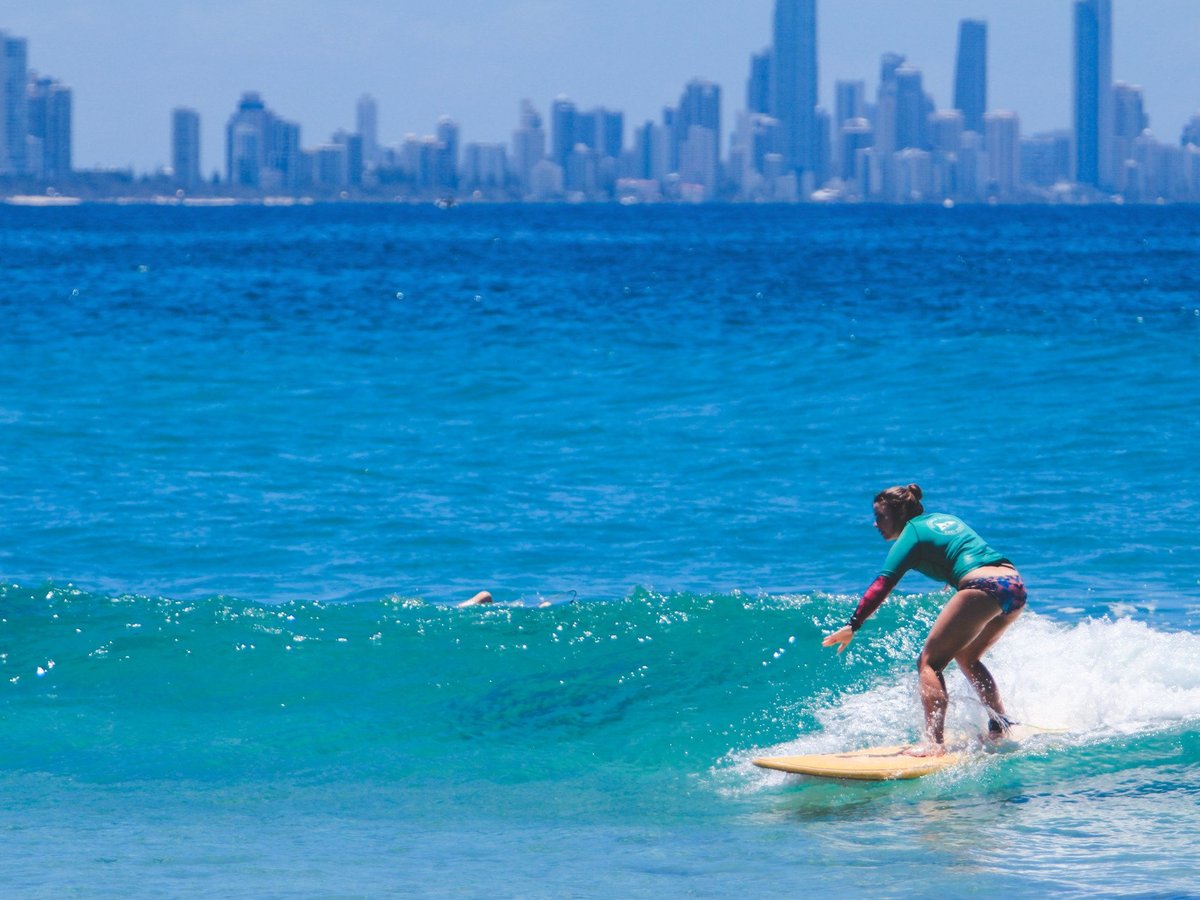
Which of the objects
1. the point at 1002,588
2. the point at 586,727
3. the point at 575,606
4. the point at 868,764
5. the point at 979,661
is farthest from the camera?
the point at 575,606

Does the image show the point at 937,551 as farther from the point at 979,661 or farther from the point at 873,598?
the point at 979,661

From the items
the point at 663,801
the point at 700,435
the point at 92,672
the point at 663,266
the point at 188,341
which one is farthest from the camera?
the point at 663,266

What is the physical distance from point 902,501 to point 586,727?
3054mm

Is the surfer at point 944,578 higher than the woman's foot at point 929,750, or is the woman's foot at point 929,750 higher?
the surfer at point 944,578

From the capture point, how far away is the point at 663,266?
60.0 m

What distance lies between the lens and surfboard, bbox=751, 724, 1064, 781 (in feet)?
30.7

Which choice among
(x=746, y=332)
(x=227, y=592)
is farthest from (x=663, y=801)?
(x=746, y=332)

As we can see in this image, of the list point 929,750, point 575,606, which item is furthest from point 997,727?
point 575,606

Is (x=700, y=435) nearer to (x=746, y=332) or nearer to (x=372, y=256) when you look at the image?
(x=746, y=332)

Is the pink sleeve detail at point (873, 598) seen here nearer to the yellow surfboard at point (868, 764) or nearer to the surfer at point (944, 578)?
the surfer at point (944, 578)

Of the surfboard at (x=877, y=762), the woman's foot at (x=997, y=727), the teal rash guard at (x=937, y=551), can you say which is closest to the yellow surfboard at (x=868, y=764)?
the surfboard at (x=877, y=762)

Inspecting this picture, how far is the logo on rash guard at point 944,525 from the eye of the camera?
9.34 m

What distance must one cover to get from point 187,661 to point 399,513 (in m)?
5.50

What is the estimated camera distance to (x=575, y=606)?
44.1 ft
